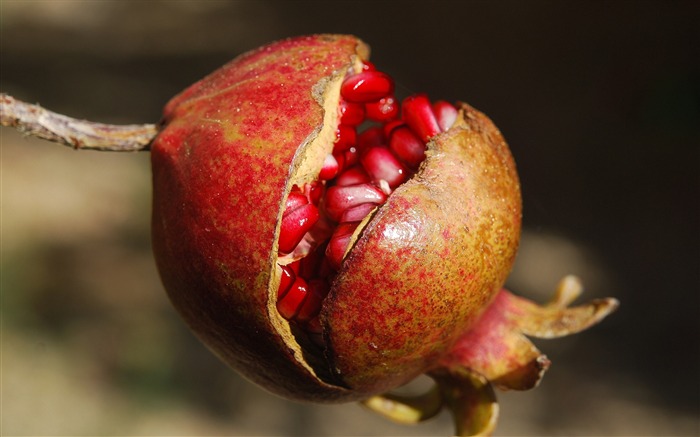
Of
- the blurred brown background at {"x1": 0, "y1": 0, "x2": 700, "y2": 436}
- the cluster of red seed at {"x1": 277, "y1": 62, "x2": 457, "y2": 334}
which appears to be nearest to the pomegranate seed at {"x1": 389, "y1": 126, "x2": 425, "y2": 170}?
the cluster of red seed at {"x1": 277, "y1": 62, "x2": 457, "y2": 334}

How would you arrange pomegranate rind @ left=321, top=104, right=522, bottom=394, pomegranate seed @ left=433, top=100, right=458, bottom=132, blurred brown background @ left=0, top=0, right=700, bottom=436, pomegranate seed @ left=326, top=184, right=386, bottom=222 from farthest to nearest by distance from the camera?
blurred brown background @ left=0, top=0, right=700, bottom=436 → pomegranate seed @ left=433, top=100, right=458, bottom=132 → pomegranate seed @ left=326, top=184, right=386, bottom=222 → pomegranate rind @ left=321, top=104, right=522, bottom=394

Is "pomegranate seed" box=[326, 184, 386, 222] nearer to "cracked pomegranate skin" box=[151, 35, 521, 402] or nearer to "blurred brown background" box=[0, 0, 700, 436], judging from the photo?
"cracked pomegranate skin" box=[151, 35, 521, 402]

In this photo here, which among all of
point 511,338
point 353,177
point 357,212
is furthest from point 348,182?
point 511,338

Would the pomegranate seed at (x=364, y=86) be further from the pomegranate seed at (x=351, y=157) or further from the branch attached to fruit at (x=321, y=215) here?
the pomegranate seed at (x=351, y=157)

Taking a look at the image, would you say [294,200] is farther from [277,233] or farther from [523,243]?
[523,243]

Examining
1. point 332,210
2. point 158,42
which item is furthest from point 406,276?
point 158,42

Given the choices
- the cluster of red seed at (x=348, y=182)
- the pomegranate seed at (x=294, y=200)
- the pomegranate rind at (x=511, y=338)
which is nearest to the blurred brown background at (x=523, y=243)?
the pomegranate rind at (x=511, y=338)
